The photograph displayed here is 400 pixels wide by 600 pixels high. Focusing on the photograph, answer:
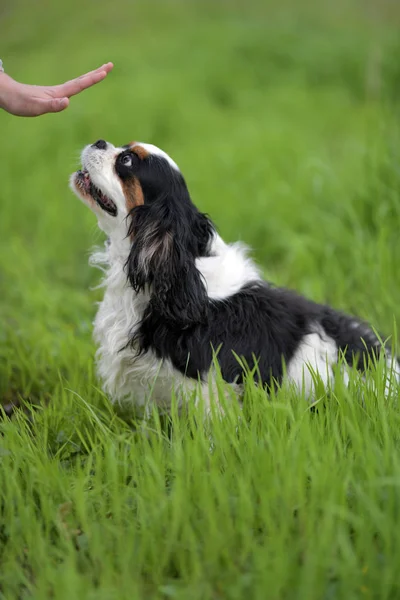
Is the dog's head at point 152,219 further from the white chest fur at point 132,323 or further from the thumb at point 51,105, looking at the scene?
the thumb at point 51,105

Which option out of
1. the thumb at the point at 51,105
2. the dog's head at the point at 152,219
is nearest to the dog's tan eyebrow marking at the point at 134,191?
the dog's head at the point at 152,219

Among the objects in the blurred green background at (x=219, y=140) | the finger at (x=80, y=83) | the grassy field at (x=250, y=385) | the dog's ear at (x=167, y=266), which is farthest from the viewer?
the blurred green background at (x=219, y=140)

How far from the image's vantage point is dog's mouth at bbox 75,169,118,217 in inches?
117

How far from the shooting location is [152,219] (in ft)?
9.36

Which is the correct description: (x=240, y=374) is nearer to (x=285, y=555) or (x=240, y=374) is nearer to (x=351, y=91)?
(x=285, y=555)

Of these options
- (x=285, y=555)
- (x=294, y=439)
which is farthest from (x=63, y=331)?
(x=285, y=555)

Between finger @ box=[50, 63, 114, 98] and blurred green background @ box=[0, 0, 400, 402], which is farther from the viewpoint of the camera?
blurred green background @ box=[0, 0, 400, 402]

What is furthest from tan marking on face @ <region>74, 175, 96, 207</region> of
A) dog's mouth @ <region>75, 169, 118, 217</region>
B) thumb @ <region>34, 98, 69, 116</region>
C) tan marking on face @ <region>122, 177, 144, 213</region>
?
thumb @ <region>34, 98, 69, 116</region>

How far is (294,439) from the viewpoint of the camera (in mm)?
2318

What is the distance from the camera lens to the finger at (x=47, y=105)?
2838mm

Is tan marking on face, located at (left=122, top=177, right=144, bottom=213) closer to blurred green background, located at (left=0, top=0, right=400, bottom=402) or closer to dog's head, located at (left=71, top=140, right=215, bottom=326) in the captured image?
dog's head, located at (left=71, top=140, right=215, bottom=326)

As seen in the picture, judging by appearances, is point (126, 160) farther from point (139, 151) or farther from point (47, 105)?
point (47, 105)

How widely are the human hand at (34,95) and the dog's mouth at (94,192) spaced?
284mm

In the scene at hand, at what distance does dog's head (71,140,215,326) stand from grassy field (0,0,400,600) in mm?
507
